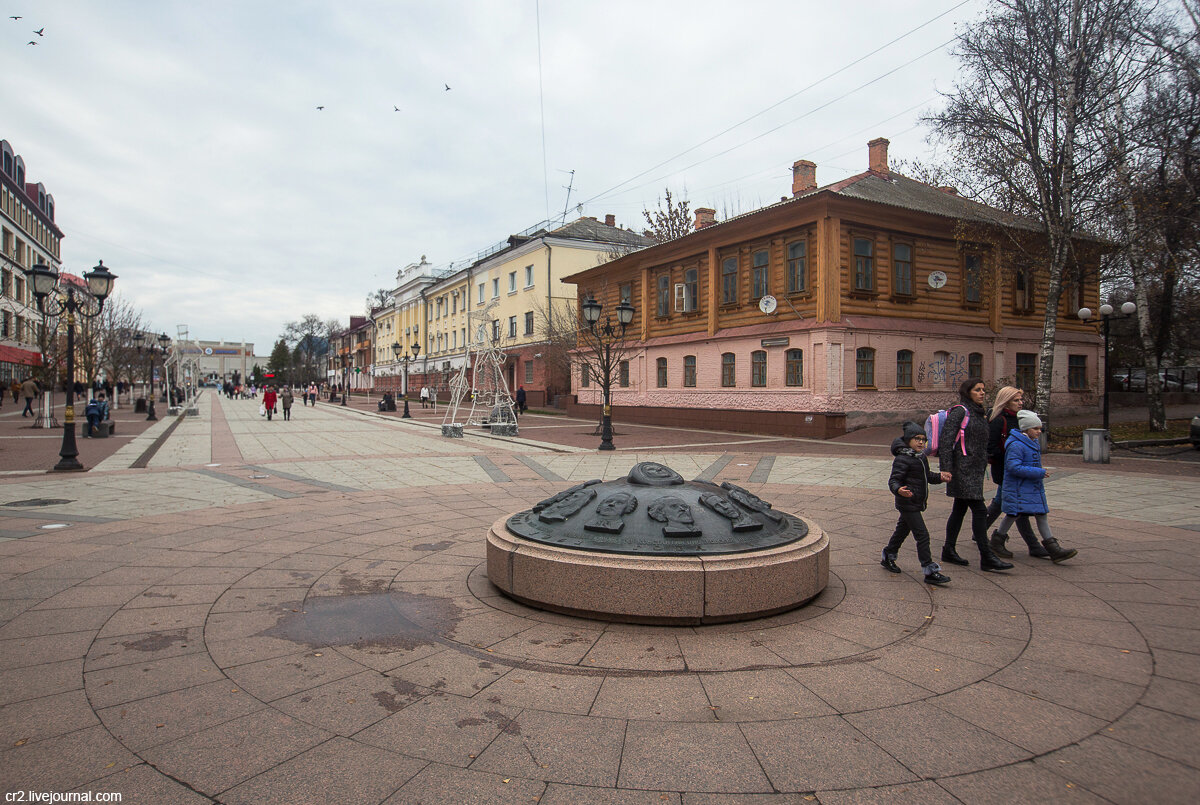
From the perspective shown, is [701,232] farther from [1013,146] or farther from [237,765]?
[237,765]

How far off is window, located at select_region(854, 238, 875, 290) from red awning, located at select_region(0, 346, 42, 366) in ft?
158

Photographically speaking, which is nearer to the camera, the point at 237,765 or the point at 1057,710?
the point at 237,765

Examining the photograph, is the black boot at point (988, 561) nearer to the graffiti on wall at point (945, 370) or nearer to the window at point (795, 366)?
the window at point (795, 366)

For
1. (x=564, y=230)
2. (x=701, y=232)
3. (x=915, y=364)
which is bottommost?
(x=915, y=364)

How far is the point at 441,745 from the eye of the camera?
9.27ft

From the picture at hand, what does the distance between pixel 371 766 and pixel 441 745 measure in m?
0.30

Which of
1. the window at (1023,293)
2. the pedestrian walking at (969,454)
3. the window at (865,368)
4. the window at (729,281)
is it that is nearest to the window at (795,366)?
the window at (865,368)

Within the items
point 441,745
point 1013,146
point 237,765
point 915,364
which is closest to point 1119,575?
point 441,745

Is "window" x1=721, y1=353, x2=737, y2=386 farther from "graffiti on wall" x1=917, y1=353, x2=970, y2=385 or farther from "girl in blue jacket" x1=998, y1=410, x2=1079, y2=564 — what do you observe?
"girl in blue jacket" x1=998, y1=410, x2=1079, y2=564

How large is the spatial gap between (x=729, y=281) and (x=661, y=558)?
71.6 ft

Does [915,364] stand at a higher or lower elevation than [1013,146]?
lower

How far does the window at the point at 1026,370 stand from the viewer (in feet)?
77.4

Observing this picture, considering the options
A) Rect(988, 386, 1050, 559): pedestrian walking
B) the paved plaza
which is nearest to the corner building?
the paved plaza

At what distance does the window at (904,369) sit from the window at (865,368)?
1.16 m
